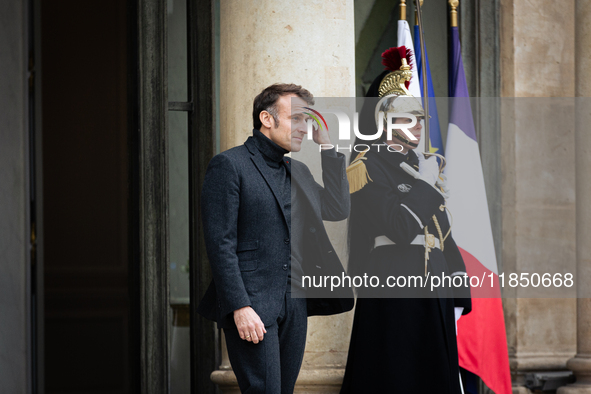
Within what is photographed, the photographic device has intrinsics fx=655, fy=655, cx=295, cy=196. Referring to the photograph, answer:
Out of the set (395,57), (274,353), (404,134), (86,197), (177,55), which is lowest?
(274,353)

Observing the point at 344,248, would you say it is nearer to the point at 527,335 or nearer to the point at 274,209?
the point at 274,209

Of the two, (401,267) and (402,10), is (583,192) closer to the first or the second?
(402,10)

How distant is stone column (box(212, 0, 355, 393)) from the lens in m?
3.70

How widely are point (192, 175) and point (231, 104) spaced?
2.61 ft

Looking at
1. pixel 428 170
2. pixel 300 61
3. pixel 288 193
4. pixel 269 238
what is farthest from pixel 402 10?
pixel 269 238

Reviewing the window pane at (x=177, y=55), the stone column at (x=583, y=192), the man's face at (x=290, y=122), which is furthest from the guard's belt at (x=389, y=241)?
the window pane at (x=177, y=55)

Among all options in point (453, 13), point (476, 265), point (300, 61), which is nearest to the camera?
point (300, 61)

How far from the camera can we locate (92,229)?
176 inches

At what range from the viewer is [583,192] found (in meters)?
4.34

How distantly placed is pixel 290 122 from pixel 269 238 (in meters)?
0.50

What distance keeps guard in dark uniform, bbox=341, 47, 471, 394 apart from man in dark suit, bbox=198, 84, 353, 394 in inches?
11.4

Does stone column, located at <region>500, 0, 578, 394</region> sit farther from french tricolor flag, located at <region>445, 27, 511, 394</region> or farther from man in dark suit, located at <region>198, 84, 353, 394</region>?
man in dark suit, located at <region>198, 84, 353, 394</region>

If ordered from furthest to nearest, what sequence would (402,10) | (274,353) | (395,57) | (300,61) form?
(402,10) → (300,61) → (395,57) → (274,353)

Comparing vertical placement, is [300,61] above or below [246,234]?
above
